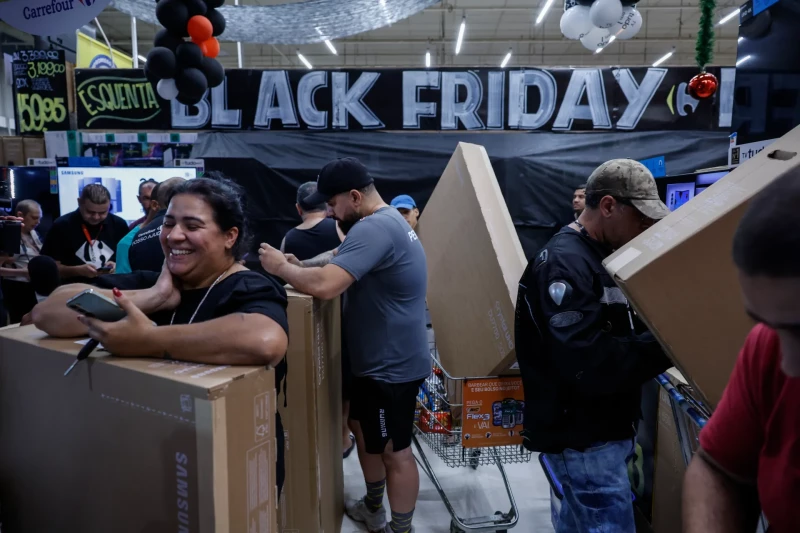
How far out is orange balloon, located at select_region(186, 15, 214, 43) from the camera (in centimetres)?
429

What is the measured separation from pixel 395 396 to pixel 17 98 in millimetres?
5883

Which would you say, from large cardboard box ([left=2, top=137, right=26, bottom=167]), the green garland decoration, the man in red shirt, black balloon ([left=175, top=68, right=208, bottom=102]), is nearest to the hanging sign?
black balloon ([left=175, top=68, right=208, bottom=102])

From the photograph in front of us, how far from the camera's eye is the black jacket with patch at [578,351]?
144cm

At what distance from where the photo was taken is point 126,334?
1051 mm

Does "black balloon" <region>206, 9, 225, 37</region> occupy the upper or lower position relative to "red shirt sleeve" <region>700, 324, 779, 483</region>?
upper

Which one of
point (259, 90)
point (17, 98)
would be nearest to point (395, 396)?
point (259, 90)

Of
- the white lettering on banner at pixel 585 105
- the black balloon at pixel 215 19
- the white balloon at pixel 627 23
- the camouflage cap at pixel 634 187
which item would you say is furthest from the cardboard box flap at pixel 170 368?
the white lettering on banner at pixel 585 105

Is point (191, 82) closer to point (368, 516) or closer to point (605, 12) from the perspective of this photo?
point (605, 12)

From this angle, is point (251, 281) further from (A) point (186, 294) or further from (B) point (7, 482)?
(B) point (7, 482)

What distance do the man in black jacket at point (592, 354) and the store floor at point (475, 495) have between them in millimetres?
1036

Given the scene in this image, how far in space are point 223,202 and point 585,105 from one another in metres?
5.04

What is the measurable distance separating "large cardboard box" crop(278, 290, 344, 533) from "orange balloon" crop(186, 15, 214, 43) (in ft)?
11.1

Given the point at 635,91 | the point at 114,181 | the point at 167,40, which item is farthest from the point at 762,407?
the point at 114,181

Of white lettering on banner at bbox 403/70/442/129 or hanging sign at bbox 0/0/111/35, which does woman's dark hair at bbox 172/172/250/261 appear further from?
white lettering on banner at bbox 403/70/442/129
